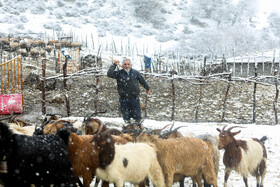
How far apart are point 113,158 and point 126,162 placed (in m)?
0.16

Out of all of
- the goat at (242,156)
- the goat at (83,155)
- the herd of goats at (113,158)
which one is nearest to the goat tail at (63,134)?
the herd of goats at (113,158)

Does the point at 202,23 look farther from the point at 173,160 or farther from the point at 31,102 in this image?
the point at 173,160

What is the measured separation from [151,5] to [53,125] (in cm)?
4973

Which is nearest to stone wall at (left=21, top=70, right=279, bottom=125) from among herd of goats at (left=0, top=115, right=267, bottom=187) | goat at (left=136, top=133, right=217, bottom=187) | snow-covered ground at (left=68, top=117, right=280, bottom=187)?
snow-covered ground at (left=68, top=117, right=280, bottom=187)

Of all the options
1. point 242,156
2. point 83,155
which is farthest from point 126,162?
point 242,156

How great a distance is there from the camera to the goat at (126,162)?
3.20 m

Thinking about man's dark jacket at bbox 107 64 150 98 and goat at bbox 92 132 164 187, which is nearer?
goat at bbox 92 132 164 187

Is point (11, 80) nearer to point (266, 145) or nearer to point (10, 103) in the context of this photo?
point (10, 103)

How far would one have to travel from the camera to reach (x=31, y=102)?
10.6 metres

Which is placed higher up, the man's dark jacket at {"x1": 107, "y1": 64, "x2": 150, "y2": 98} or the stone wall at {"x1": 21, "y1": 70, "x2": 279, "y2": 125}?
the man's dark jacket at {"x1": 107, "y1": 64, "x2": 150, "y2": 98}

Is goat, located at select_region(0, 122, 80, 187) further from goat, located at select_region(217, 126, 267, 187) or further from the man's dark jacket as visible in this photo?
the man's dark jacket

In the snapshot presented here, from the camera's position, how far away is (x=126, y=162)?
3.25 meters

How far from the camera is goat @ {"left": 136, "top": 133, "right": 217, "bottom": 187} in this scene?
3467 millimetres

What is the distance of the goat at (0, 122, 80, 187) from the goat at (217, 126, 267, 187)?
2.30 m
